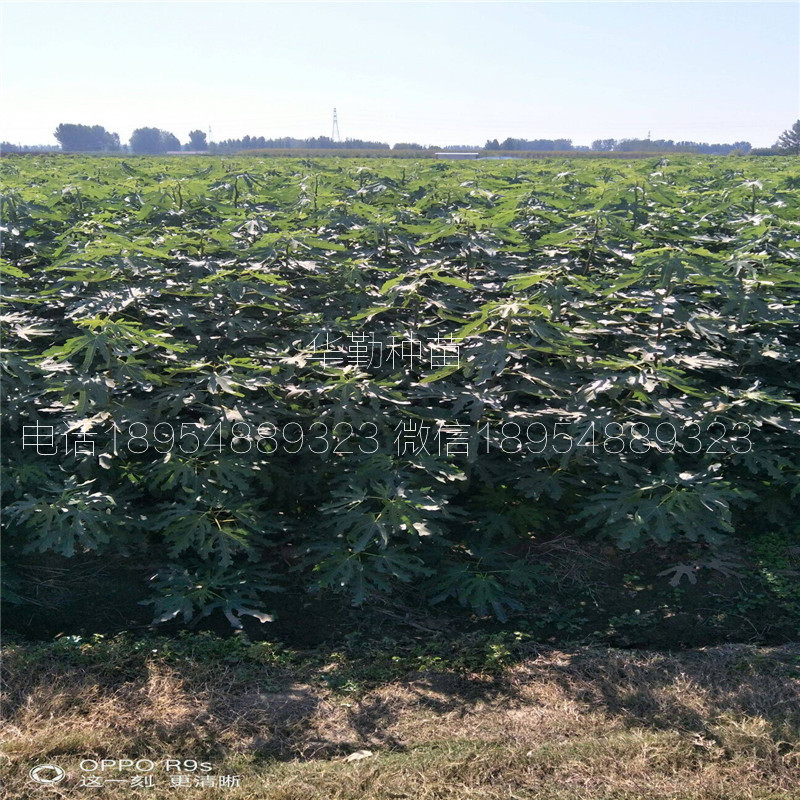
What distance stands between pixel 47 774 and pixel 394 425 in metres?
2.09

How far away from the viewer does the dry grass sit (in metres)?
2.64

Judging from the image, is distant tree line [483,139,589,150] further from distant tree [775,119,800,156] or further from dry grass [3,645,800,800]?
dry grass [3,645,800,800]

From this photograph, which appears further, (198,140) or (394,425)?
(198,140)

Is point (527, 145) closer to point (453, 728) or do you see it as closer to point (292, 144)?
point (292, 144)

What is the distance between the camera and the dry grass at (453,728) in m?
2.64

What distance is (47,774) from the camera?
2664 millimetres

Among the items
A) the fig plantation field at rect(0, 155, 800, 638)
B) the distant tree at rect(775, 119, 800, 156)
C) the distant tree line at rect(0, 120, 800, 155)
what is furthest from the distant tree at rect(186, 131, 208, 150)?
the fig plantation field at rect(0, 155, 800, 638)

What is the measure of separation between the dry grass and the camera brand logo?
26 millimetres

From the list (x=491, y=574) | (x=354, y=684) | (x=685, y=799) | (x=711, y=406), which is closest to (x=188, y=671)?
(x=354, y=684)

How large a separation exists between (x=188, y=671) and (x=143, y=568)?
0.89 meters

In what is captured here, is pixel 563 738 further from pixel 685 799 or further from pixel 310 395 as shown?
pixel 310 395

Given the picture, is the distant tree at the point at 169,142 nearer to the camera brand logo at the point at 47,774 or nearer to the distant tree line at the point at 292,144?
the distant tree line at the point at 292,144

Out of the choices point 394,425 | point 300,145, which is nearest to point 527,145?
point 300,145

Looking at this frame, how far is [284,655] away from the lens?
3.41 m
